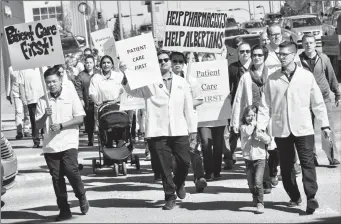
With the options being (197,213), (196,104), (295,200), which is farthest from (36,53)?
(295,200)

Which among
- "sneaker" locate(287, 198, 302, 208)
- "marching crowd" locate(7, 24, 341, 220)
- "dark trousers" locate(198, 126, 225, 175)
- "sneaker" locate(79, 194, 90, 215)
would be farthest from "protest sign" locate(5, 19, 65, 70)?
"sneaker" locate(287, 198, 302, 208)

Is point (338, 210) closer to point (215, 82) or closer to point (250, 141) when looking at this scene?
point (250, 141)

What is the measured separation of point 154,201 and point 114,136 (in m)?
2.77

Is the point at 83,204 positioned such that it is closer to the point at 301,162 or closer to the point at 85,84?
the point at 301,162

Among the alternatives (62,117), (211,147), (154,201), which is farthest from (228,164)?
(62,117)

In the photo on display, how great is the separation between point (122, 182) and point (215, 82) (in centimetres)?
193

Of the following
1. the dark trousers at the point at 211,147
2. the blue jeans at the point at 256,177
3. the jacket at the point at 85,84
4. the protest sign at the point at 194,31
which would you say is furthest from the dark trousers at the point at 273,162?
the jacket at the point at 85,84

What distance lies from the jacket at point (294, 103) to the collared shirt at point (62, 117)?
216 cm

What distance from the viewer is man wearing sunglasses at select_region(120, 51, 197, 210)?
9.75m

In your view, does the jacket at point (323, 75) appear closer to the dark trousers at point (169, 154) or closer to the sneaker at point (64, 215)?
the dark trousers at point (169, 154)

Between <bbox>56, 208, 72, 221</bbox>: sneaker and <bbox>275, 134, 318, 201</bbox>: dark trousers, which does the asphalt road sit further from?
<bbox>275, 134, 318, 201</bbox>: dark trousers

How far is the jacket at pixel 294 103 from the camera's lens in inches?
357

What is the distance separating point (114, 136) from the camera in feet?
42.2

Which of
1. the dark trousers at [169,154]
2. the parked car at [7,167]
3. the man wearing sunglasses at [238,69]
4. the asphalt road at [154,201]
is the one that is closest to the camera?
the asphalt road at [154,201]
